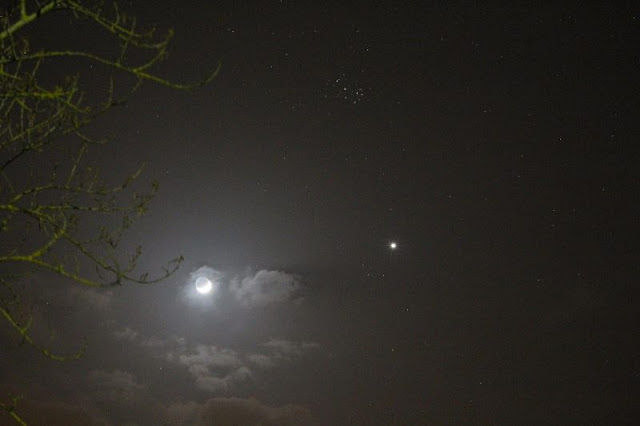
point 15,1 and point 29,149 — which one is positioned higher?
point 15,1

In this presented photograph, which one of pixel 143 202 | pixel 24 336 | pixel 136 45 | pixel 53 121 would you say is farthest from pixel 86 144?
pixel 24 336

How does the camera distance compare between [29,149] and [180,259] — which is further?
[180,259]

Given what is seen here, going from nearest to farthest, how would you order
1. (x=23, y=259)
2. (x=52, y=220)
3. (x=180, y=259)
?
(x=23, y=259) < (x=52, y=220) < (x=180, y=259)

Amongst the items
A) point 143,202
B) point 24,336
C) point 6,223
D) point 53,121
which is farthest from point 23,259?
point 53,121

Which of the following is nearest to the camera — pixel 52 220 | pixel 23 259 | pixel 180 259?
pixel 23 259

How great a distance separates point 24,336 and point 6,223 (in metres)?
1.08

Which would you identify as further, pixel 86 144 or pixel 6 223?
pixel 86 144

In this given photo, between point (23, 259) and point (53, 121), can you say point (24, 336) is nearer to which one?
point (23, 259)

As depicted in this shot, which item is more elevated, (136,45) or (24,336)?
(136,45)

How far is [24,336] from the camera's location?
457cm

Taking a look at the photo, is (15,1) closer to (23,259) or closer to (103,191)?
(103,191)

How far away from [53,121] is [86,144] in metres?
0.46

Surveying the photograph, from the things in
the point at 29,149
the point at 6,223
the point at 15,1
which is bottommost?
the point at 6,223

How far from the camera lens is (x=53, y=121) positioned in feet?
16.4
